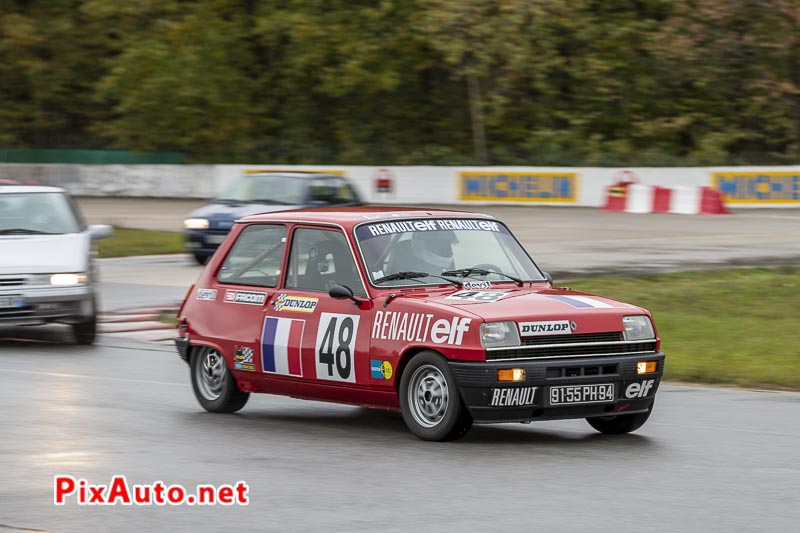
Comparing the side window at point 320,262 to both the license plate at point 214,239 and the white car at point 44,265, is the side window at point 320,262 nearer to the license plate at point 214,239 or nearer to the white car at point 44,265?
the white car at point 44,265

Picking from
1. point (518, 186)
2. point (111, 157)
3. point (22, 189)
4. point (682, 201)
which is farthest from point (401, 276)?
point (111, 157)

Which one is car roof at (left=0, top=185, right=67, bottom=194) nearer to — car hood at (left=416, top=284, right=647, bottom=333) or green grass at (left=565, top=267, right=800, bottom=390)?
green grass at (left=565, top=267, right=800, bottom=390)

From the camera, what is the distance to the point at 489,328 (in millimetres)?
8547

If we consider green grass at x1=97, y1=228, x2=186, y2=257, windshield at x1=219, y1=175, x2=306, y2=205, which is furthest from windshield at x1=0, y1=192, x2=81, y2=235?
green grass at x1=97, y1=228, x2=186, y2=257

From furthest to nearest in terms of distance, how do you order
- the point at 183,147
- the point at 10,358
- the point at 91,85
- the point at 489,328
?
the point at 91,85
the point at 183,147
the point at 10,358
the point at 489,328

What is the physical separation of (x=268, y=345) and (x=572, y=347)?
2.23 m

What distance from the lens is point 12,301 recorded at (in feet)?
48.3

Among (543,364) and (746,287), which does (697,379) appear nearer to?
(543,364)

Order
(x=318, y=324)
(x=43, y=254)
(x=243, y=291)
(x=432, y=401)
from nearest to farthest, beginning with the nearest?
1. (x=432, y=401)
2. (x=318, y=324)
3. (x=243, y=291)
4. (x=43, y=254)

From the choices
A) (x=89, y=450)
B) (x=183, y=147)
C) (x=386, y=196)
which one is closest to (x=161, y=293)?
(x=89, y=450)

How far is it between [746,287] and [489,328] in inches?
475

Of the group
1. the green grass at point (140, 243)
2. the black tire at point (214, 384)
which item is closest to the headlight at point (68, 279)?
the black tire at point (214, 384)

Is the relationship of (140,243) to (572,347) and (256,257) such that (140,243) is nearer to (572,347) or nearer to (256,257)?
(256,257)

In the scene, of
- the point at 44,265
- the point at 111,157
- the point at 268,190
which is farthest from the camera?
the point at 111,157
